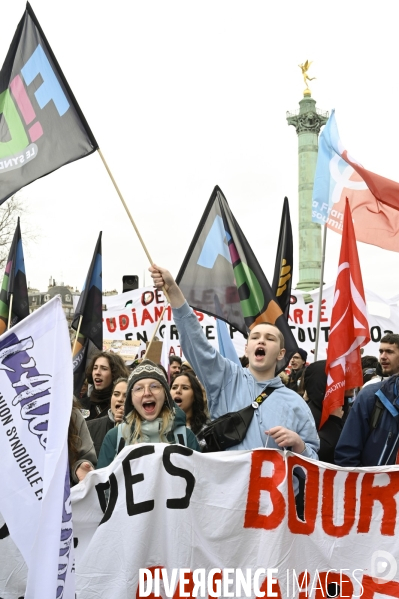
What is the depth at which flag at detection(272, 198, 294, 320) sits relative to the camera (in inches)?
278

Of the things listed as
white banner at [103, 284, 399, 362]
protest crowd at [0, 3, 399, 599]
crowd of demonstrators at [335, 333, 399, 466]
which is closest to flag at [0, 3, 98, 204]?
protest crowd at [0, 3, 399, 599]

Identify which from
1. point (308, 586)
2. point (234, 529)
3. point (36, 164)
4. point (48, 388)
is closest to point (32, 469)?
point (48, 388)

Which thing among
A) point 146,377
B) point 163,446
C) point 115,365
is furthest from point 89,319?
point 163,446

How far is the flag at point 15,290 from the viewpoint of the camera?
299 inches

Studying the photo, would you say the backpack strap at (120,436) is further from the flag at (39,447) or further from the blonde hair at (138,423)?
the flag at (39,447)

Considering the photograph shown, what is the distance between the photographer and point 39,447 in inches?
119

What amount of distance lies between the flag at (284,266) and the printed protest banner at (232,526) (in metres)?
3.30

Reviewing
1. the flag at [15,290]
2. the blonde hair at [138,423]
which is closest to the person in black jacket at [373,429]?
the blonde hair at [138,423]

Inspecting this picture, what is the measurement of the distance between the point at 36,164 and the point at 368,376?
3.98m

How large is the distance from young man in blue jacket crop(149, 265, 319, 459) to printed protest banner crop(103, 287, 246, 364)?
5989mm

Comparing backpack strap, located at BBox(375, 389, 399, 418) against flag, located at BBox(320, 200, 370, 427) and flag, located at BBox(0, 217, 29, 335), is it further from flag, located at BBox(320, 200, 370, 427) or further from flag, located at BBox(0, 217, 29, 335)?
flag, located at BBox(0, 217, 29, 335)

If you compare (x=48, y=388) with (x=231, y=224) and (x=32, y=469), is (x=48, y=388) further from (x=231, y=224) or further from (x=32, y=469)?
(x=231, y=224)

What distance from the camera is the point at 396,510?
3.55 meters

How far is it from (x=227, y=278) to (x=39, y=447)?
2.97m
